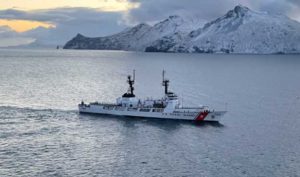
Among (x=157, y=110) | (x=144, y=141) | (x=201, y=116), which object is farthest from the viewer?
(x=157, y=110)

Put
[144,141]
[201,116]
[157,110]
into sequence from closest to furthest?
[144,141] → [201,116] → [157,110]

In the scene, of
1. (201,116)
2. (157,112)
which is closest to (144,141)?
(201,116)

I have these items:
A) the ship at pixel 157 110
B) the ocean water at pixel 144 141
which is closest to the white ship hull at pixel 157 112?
the ship at pixel 157 110

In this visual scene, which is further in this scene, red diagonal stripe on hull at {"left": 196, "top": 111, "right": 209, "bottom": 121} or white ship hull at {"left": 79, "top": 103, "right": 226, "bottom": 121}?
white ship hull at {"left": 79, "top": 103, "right": 226, "bottom": 121}

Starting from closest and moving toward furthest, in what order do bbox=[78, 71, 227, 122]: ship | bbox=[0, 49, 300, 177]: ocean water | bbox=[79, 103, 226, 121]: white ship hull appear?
bbox=[0, 49, 300, 177]: ocean water, bbox=[79, 103, 226, 121]: white ship hull, bbox=[78, 71, 227, 122]: ship

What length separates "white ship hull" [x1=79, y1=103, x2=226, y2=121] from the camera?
108 metres

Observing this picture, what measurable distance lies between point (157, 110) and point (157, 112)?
463 mm

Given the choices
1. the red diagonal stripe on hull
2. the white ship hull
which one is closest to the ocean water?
the white ship hull

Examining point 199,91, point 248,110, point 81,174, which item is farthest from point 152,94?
point 81,174

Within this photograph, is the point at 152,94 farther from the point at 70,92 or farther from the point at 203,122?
the point at 203,122

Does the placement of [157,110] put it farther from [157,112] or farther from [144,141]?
[144,141]

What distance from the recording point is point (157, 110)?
112 metres

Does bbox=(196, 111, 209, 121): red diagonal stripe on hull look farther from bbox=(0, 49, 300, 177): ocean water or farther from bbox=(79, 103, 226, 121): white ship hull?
bbox=(0, 49, 300, 177): ocean water

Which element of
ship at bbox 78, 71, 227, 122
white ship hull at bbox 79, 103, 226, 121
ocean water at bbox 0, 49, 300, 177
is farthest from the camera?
ship at bbox 78, 71, 227, 122
